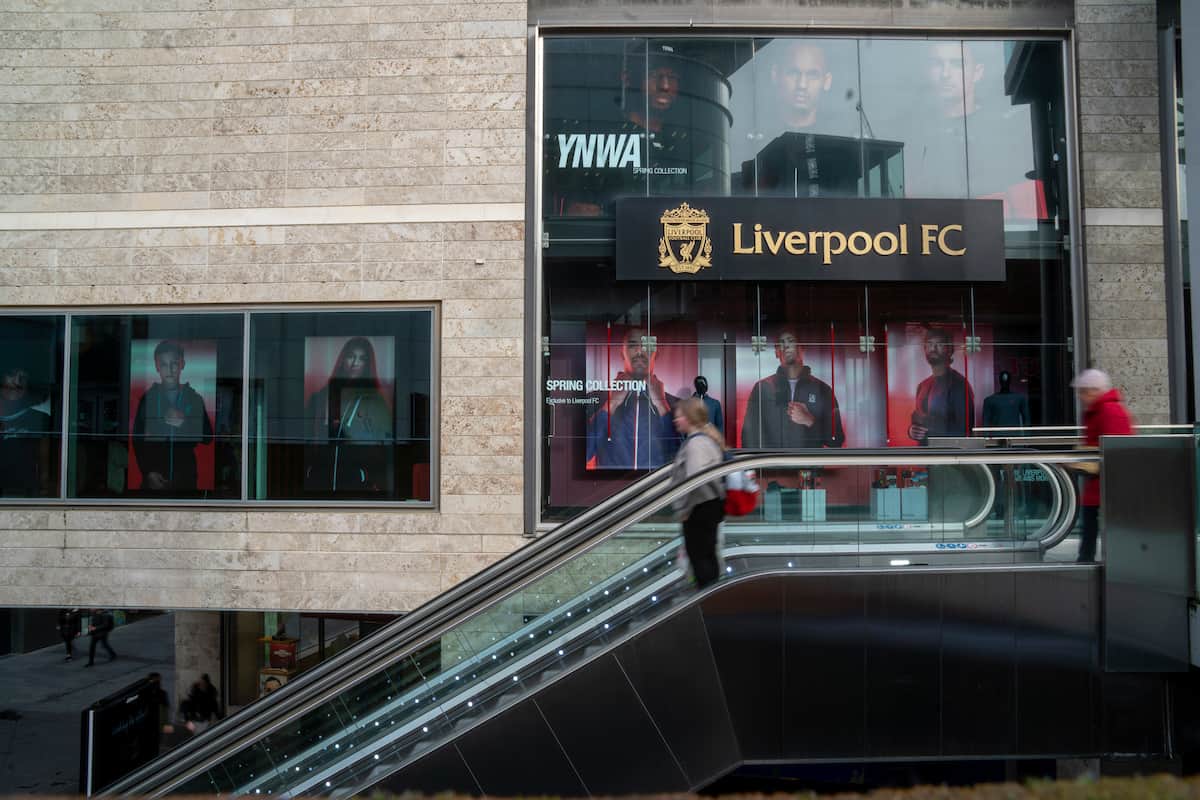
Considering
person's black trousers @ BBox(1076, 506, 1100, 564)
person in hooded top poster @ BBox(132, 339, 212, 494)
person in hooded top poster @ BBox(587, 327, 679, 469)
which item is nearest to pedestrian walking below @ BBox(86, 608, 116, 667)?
person in hooded top poster @ BBox(132, 339, 212, 494)

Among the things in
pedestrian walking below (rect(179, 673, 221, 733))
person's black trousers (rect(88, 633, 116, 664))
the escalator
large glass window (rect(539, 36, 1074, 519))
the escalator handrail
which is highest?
large glass window (rect(539, 36, 1074, 519))

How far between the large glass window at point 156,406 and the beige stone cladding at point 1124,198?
11160 mm

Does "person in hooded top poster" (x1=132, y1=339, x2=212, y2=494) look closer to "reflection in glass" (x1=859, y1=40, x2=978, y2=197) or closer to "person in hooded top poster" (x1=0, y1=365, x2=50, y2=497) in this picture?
"person in hooded top poster" (x1=0, y1=365, x2=50, y2=497)

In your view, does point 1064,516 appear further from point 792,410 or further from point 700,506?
point 792,410

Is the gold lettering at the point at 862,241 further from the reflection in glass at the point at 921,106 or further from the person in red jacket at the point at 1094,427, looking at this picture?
the person in red jacket at the point at 1094,427

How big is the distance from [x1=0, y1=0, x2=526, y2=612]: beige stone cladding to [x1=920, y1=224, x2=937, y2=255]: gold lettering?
512 cm

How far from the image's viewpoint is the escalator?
21.1 feet

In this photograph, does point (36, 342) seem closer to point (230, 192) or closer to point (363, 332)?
point (230, 192)

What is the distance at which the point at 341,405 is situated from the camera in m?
12.5

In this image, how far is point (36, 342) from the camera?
1262cm

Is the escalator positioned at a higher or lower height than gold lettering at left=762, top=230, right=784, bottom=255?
lower

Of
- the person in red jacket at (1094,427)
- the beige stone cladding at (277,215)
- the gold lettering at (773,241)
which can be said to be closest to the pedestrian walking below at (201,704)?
the beige stone cladding at (277,215)

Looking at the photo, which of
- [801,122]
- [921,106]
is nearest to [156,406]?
[801,122]

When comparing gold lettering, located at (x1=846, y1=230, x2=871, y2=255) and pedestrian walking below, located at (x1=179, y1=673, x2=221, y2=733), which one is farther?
pedestrian walking below, located at (x1=179, y1=673, x2=221, y2=733)
